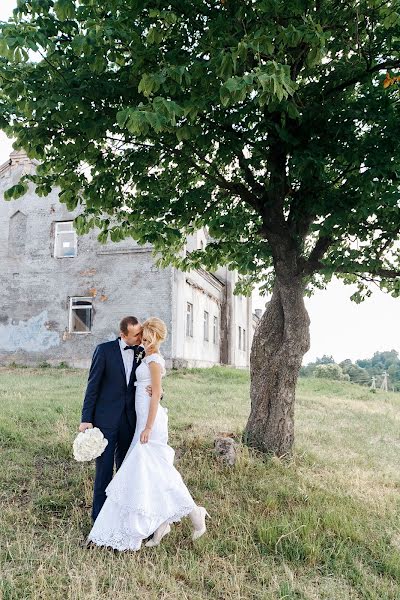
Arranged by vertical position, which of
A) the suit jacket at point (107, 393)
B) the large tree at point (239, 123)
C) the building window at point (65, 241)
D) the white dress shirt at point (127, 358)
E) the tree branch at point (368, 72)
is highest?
the building window at point (65, 241)

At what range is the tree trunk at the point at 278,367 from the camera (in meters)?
7.61

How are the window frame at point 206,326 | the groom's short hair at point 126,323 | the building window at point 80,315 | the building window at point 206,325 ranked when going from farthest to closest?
the building window at point 206,325 < the window frame at point 206,326 < the building window at point 80,315 < the groom's short hair at point 126,323

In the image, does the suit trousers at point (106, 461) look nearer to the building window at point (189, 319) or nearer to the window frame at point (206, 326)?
the building window at point (189, 319)

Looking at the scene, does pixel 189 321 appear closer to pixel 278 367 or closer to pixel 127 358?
pixel 278 367

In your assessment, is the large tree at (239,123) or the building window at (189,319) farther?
the building window at (189,319)

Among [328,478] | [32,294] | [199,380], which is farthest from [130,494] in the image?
[32,294]

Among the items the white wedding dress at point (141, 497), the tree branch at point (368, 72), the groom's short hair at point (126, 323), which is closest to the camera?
the white wedding dress at point (141, 497)

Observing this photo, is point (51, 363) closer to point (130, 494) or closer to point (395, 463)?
point (395, 463)

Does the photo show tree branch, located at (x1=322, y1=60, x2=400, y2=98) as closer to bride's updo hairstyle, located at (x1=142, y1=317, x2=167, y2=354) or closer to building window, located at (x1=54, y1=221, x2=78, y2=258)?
bride's updo hairstyle, located at (x1=142, y1=317, x2=167, y2=354)

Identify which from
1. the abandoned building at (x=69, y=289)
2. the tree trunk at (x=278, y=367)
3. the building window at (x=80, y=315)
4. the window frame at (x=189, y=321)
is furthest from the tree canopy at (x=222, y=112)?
the window frame at (x=189, y=321)

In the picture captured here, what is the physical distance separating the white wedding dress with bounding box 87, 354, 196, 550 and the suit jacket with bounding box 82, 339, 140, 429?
0.20 m

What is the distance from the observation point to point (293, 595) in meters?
3.92

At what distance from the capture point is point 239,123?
6484 millimetres

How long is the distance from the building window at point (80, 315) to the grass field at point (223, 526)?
11.9 meters
